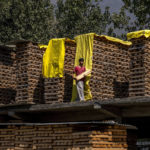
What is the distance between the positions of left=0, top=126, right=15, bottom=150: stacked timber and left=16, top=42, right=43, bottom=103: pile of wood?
2792 mm

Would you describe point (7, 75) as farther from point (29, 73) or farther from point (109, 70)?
point (109, 70)

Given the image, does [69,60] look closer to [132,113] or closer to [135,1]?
[132,113]

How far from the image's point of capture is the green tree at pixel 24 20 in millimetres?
30766

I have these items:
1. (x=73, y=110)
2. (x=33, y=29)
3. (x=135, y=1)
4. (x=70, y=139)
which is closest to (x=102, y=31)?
(x=33, y=29)

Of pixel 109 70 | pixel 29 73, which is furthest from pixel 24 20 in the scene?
pixel 109 70

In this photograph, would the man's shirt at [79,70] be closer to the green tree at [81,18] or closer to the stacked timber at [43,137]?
the stacked timber at [43,137]

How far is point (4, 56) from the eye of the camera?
15.6m

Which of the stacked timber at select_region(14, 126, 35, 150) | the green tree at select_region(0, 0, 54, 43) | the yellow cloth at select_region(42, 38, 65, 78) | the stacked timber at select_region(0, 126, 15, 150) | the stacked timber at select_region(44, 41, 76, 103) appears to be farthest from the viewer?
the green tree at select_region(0, 0, 54, 43)

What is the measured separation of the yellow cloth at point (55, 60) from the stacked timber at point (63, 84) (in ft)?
0.63

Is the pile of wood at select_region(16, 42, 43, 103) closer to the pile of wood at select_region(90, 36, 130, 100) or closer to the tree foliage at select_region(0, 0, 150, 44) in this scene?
the pile of wood at select_region(90, 36, 130, 100)

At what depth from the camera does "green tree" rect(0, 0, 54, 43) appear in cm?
3077

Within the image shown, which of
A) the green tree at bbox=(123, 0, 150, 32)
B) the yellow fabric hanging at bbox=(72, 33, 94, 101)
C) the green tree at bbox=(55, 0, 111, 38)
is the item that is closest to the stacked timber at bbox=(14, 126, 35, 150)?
the yellow fabric hanging at bbox=(72, 33, 94, 101)

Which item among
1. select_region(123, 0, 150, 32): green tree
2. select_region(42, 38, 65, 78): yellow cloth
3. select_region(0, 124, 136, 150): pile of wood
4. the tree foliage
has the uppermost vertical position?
the tree foliage

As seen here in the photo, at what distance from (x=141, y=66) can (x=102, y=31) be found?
2290 centimetres
